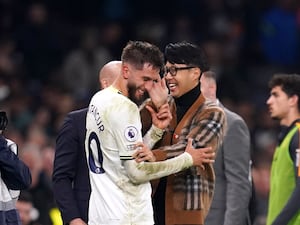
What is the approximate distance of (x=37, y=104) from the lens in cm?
1622

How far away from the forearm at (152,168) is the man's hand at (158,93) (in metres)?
0.42

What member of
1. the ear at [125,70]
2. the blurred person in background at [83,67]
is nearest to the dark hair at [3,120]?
the ear at [125,70]

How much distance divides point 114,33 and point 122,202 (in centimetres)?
983

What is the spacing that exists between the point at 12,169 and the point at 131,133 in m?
0.96

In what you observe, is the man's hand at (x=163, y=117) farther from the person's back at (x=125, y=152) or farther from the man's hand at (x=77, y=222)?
the man's hand at (x=77, y=222)

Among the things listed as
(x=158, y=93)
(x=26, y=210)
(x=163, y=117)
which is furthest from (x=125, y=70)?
(x=26, y=210)

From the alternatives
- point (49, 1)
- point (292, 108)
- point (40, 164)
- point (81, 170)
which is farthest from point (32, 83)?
point (81, 170)

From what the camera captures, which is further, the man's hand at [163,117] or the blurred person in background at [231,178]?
the blurred person in background at [231,178]

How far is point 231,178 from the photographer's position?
983 cm

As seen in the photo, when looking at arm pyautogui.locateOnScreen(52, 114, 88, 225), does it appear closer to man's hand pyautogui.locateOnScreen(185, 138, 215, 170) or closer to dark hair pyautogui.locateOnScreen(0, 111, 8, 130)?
dark hair pyautogui.locateOnScreen(0, 111, 8, 130)

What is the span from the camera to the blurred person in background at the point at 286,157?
9.48 m

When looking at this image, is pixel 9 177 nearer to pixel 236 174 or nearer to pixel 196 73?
pixel 196 73

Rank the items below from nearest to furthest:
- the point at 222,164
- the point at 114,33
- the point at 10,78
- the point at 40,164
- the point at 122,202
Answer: the point at 122,202, the point at 222,164, the point at 40,164, the point at 10,78, the point at 114,33

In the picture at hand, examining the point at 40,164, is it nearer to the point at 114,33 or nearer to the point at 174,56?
the point at 174,56
